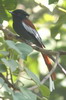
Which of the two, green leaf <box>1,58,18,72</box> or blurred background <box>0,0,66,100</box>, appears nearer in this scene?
green leaf <box>1,58,18,72</box>

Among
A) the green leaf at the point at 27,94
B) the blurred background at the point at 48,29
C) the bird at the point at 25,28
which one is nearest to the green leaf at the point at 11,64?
the green leaf at the point at 27,94

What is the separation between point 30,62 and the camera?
247 centimetres

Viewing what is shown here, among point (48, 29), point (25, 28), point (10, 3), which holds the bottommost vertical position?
point (25, 28)

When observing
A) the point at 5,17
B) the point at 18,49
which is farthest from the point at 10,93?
the point at 5,17

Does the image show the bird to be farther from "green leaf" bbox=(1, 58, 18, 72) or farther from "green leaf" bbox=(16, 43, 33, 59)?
"green leaf" bbox=(1, 58, 18, 72)

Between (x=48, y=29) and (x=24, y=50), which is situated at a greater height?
(x=24, y=50)

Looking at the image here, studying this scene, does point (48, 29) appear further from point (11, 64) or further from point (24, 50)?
point (11, 64)

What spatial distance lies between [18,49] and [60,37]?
1.01 meters

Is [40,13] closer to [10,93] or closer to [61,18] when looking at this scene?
[61,18]

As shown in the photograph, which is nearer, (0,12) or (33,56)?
(0,12)

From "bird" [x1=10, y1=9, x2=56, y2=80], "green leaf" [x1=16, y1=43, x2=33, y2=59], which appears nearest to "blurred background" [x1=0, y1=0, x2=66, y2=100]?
"bird" [x1=10, y1=9, x2=56, y2=80]

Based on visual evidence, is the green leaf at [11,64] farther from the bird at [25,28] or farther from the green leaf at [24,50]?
the bird at [25,28]

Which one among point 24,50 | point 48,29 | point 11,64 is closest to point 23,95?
point 11,64

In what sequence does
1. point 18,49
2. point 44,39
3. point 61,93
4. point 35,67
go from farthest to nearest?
point 61,93 < point 44,39 < point 35,67 < point 18,49
